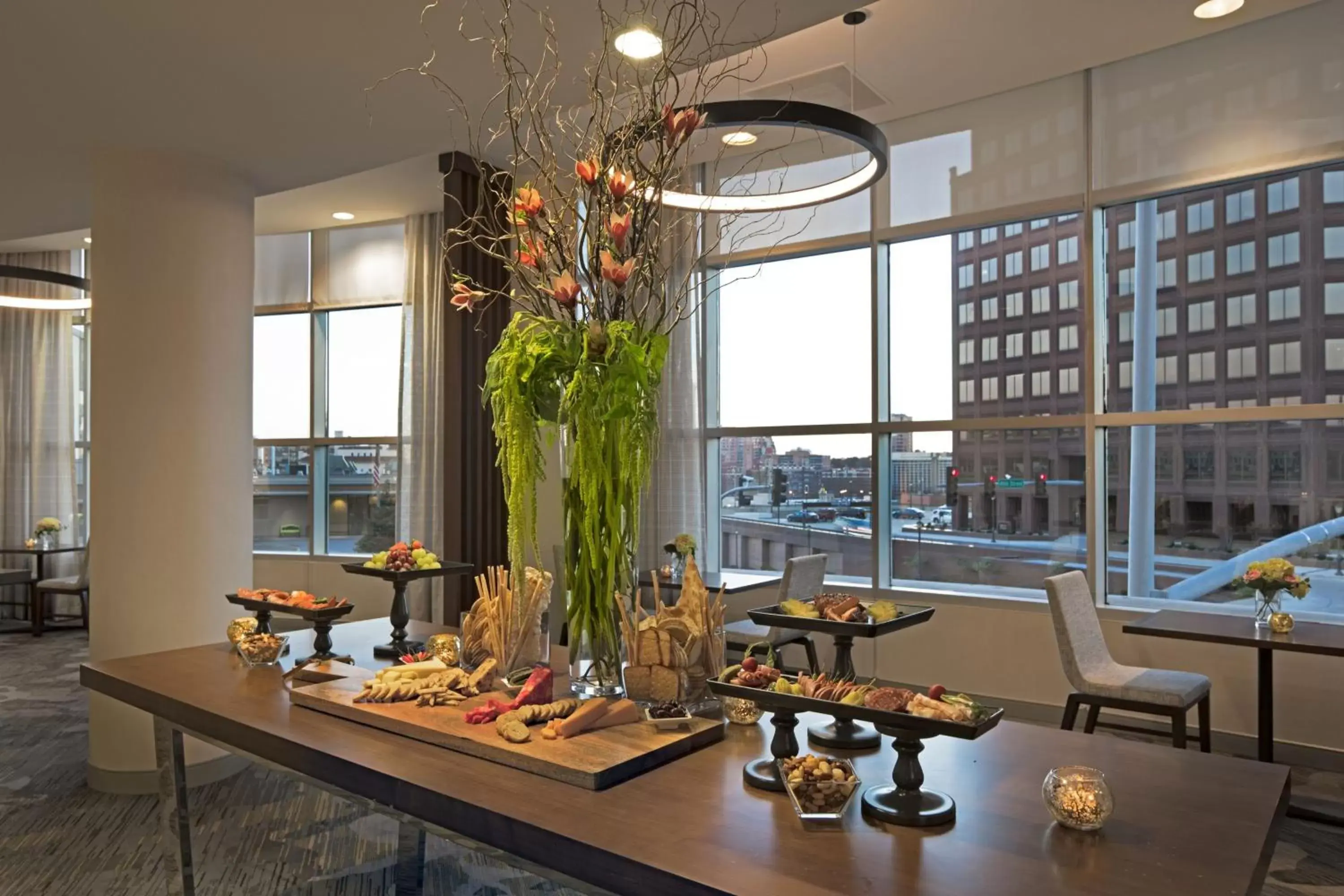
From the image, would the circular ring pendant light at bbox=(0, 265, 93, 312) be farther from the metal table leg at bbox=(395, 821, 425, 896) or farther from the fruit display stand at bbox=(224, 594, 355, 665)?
the metal table leg at bbox=(395, 821, 425, 896)

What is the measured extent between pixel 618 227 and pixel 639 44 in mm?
719

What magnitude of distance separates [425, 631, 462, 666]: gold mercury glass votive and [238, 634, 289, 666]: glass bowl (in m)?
0.44

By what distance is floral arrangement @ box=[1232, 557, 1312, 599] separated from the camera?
3684mm

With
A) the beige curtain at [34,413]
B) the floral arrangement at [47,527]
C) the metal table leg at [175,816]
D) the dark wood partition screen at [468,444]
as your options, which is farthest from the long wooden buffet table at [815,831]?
the beige curtain at [34,413]

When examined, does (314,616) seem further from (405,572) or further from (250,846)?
(250,846)

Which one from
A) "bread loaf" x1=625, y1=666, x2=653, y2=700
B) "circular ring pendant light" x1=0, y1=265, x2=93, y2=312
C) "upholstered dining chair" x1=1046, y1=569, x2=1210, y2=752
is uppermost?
"circular ring pendant light" x1=0, y1=265, x2=93, y2=312

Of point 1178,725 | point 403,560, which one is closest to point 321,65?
point 403,560

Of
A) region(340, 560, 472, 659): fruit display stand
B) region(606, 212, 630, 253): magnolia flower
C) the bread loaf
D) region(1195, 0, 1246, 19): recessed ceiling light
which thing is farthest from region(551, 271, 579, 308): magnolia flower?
region(1195, 0, 1246, 19): recessed ceiling light

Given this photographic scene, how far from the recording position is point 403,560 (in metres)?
2.60

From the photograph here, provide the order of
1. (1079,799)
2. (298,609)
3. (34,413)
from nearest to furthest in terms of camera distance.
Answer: (1079,799)
(298,609)
(34,413)

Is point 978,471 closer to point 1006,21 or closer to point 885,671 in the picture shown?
point 885,671

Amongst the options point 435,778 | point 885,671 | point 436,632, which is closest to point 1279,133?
point 885,671

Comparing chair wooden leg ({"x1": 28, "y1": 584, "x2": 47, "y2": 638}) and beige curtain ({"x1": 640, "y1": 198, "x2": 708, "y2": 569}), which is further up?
beige curtain ({"x1": 640, "y1": 198, "x2": 708, "y2": 569})

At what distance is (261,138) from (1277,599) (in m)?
4.49
